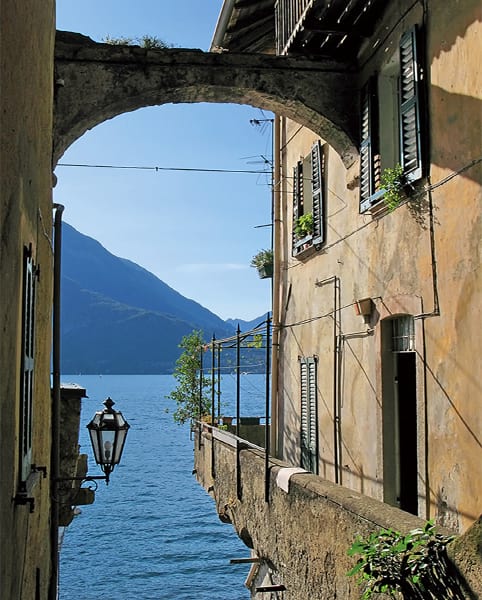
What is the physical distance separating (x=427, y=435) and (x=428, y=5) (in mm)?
4321

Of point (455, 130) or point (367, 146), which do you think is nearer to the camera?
point (455, 130)

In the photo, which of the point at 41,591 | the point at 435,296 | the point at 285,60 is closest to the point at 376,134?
the point at 285,60

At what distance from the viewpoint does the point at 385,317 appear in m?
8.92

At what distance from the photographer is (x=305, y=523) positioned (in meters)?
7.77

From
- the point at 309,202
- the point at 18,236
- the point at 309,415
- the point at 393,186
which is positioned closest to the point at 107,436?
the point at 18,236

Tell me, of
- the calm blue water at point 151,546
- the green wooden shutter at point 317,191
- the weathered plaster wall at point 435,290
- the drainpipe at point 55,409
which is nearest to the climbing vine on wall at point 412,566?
the weathered plaster wall at point 435,290

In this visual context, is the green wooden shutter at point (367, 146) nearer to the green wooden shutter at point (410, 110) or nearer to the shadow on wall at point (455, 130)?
the green wooden shutter at point (410, 110)

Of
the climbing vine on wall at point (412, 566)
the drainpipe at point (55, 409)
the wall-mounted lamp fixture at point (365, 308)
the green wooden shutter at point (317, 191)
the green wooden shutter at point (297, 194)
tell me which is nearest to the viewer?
the climbing vine on wall at point (412, 566)

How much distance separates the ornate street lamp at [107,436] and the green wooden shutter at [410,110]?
12.6ft

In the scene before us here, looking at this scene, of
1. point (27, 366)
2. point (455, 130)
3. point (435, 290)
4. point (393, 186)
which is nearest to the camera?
point (27, 366)

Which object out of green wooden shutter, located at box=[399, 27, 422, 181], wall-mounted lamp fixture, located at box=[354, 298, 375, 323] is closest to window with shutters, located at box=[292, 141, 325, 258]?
wall-mounted lamp fixture, located at box=[354, 298, 375, 323]

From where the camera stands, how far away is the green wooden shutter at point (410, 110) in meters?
7.84

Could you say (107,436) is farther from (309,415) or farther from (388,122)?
(309,415)

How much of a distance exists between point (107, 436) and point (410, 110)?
14.7 ft
